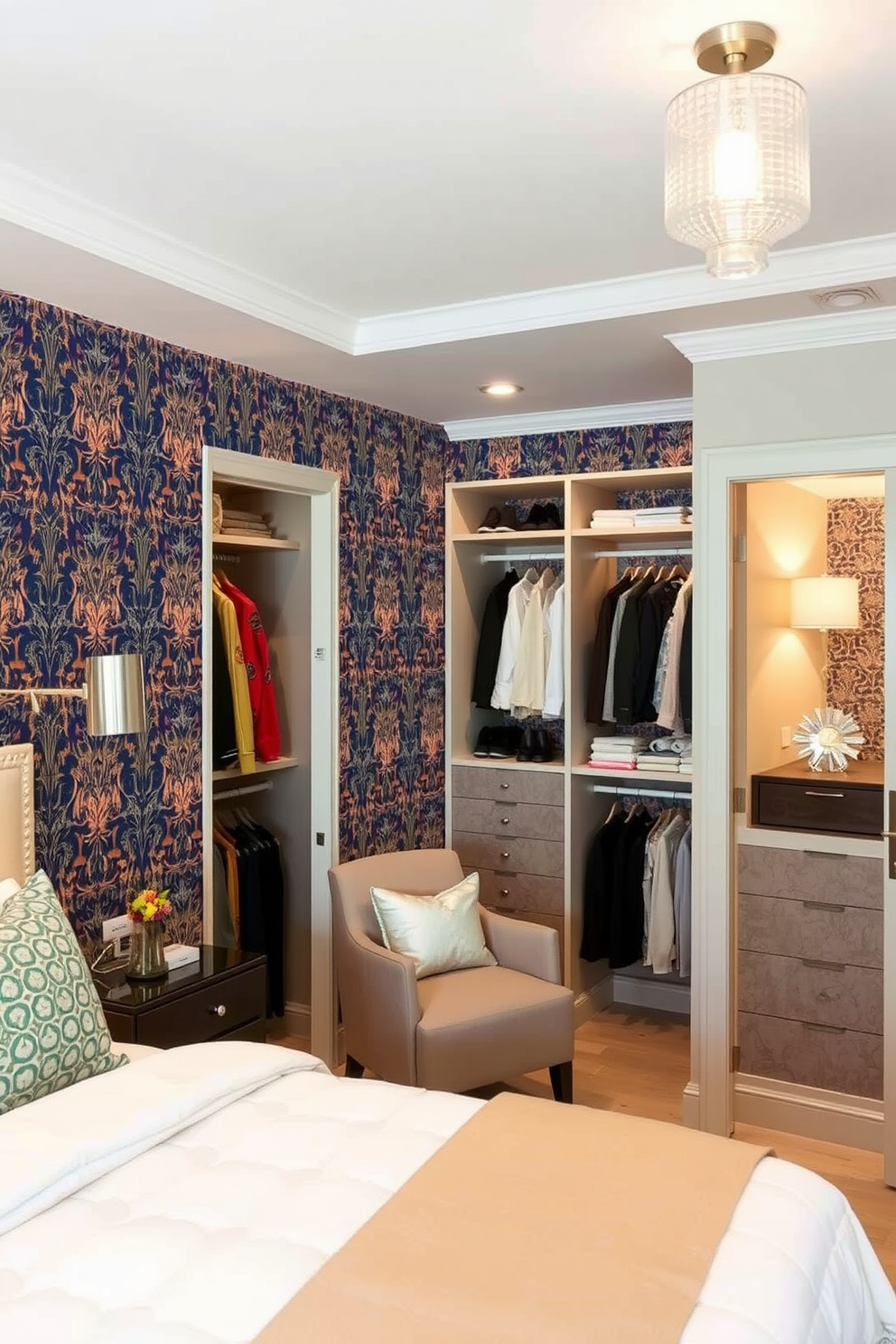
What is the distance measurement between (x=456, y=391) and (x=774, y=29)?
7.45 ft

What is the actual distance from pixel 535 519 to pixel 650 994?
209cm

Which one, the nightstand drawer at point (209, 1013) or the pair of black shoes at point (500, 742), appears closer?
the nightstand drawer at point (209, 1013)

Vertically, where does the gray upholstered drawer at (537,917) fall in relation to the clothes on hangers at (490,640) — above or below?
below

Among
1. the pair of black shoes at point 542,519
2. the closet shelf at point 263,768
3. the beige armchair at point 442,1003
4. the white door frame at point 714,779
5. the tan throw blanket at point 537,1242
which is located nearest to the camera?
the tan throw blanket at point 537,1242

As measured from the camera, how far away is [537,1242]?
5.51ft

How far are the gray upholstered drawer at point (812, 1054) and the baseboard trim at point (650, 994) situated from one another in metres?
1.10

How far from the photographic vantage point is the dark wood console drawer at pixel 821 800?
11.0ft

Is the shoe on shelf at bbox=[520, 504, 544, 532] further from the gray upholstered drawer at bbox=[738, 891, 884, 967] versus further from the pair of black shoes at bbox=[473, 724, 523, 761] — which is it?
the gray upholstered drawer at bbox=[738, 891, 884, 967]

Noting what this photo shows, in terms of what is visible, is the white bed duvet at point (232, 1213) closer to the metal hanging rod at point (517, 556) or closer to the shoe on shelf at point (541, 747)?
the shoe on shelf at point (541, 747)

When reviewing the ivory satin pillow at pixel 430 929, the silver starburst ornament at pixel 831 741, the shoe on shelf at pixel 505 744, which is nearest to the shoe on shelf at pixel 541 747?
the shoe on shelf at pixel 505 744

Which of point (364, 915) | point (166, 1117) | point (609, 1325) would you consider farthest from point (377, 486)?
point (609, 1325)

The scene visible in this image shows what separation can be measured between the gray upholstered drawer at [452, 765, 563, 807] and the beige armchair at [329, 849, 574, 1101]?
67 cm

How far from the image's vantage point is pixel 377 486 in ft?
14.2

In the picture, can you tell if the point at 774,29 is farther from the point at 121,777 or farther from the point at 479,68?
the point at 121,777
